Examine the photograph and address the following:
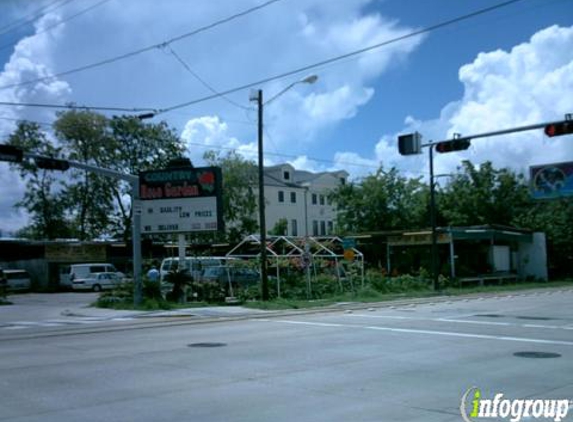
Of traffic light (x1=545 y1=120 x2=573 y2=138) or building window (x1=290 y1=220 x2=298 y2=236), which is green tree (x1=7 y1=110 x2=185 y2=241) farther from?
traffic light (x1=545 y1=120 x2=573 y2=138)

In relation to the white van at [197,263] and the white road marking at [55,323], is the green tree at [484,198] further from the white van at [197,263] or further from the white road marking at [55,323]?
the white road marking at [55,323]

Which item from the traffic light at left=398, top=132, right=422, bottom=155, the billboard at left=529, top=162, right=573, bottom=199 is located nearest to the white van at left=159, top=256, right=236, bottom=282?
the traffic light at left=398, top=132, right=422, bottom=155

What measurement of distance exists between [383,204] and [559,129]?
125 feet

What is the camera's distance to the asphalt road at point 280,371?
8.12 m

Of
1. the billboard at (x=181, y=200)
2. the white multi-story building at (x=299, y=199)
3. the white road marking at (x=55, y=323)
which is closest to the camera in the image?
the white road marking at (x=55, y=323)

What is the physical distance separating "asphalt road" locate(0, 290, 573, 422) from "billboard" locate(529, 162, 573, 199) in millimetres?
37724

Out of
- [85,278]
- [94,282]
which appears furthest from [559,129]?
[85,278]

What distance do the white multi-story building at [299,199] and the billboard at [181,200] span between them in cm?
3770

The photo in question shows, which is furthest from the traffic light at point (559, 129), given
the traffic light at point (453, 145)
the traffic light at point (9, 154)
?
the traffic light at point (9, 154)

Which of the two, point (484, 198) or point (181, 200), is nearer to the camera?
point (181, 200)

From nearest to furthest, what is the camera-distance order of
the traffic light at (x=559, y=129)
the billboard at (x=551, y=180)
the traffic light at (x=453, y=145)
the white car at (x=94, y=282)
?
1. the traffic light at (x=559, y=129)
2. the traffic light at (x=453, y=145)
3. the white car at (x=94, y=282)
4. the billboard at (x=551, y=180)

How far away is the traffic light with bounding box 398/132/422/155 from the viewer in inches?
859

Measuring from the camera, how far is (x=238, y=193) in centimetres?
6331

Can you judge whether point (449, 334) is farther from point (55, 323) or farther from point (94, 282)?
point (94, 282)
